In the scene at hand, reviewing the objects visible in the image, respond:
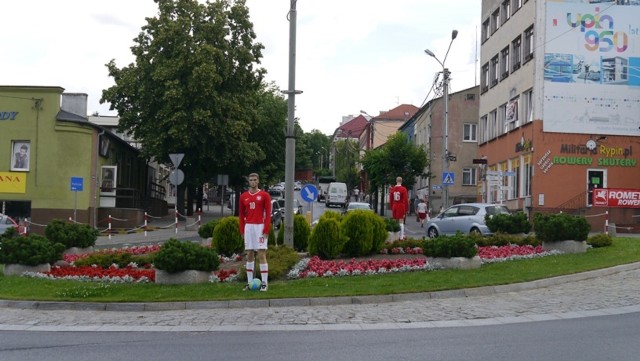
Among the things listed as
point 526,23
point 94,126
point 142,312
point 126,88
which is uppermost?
point 526,23

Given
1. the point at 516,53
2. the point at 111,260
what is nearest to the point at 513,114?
the point at 516,53

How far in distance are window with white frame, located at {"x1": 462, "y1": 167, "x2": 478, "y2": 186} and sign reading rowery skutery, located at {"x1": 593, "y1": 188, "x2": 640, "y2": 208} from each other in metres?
28.3

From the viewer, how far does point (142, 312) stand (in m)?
11.5

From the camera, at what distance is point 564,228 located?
17078 millimetres

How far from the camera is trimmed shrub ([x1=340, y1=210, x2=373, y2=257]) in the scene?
55.1 ft

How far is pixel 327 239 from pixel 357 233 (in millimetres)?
894

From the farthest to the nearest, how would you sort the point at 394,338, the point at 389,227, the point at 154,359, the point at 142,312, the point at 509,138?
the point at 509,138
the point at 389,227
the point at 142,312
the point at 394,338
the point at 154,359

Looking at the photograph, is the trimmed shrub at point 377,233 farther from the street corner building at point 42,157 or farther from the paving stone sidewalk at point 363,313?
the street corner building at point 42,157

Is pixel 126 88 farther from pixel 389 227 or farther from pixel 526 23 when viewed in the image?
pixel 389 227

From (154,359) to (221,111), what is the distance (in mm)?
32868

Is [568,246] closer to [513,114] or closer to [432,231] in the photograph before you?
[432,231]

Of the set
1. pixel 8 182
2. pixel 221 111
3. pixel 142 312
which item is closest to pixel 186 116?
pixel 221 111

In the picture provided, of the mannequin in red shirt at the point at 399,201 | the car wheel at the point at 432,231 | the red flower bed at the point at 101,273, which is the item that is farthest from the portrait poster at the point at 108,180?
the red flower bed at the point at 101,273

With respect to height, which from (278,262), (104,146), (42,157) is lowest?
(278,262)
